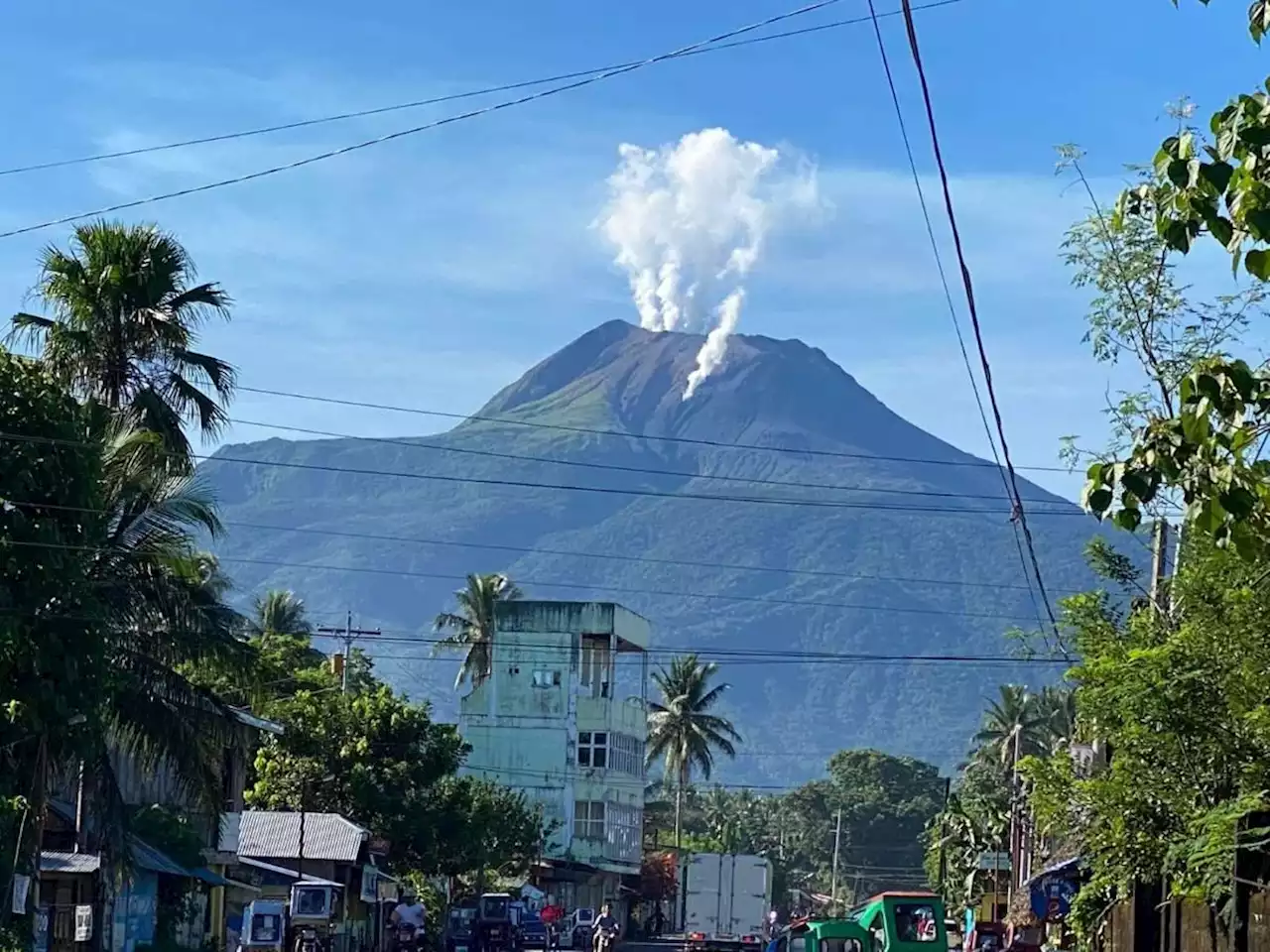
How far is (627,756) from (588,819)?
19.5ft

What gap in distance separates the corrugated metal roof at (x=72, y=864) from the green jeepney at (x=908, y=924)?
15162 mm

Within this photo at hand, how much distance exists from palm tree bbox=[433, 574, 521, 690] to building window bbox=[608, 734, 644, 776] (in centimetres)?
791

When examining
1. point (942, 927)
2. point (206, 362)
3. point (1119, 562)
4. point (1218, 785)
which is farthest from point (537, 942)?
point (1218, 785)

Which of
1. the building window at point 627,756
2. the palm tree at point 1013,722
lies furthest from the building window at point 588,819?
the palm tree at point 1013,722

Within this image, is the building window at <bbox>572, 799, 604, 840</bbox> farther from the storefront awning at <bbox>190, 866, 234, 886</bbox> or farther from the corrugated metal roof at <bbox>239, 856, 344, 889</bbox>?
the storefront awning at <bbox>190, 866, 234, 886</bbox>

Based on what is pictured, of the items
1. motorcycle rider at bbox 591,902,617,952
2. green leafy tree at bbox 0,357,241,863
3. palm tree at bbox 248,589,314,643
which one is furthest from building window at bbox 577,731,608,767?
green leafy tree at bbox 0,357,241,863

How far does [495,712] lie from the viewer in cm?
9281

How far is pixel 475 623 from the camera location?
103 metres

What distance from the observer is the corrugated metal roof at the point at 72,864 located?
Result: 30688 mm

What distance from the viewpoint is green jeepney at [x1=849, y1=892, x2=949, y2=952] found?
38219 mm

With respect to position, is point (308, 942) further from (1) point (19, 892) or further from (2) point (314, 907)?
(1) point (19, 892)

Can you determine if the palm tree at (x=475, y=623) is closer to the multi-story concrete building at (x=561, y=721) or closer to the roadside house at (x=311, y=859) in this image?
the multi-story concrete building at (x=561, y=721)

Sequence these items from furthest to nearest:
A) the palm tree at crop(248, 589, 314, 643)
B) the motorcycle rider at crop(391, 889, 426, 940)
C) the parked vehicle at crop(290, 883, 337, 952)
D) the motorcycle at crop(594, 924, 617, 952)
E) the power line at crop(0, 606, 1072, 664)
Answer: the palm tree at crop(248, 589, 314, 643) < the motorcycle at crop(594, 924, 617, 952) < the motorcycle rider at crop(391, 889, 426, 940) < the parked vehicle at crop(290, 883, 337, 952) < the power line at crop(0, 606, 1072, 664)

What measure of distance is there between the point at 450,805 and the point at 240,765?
568 inches
